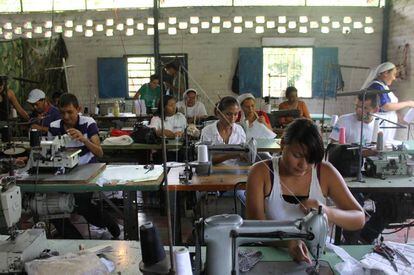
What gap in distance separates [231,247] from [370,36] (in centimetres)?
736

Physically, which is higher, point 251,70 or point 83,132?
point 251,70

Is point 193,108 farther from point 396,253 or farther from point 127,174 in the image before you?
point 396,253

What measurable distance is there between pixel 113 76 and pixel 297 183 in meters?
6.66

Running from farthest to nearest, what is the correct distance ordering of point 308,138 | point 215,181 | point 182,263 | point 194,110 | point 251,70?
1. point 251,70
2. point 194,110
3. point 215,181
4. point 308,138
5. point 182,263

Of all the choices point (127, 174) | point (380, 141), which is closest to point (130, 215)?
point (127, 174)

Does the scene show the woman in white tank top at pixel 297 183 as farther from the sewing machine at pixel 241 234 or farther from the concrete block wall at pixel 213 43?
the concrete block wall at pixel 213 43

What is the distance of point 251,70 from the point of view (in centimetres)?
763

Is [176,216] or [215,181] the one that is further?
[176,216]

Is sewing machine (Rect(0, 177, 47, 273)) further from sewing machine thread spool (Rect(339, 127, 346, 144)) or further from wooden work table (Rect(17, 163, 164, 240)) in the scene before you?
sewing machine thread spool (Rect(339, 127, 346, 144))

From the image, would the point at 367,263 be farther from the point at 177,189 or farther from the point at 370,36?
the point at 370,36

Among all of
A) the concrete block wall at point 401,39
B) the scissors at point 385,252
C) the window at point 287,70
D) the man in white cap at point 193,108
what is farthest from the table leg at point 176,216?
the window at point 287,70

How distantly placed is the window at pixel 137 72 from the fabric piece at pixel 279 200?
6.44m

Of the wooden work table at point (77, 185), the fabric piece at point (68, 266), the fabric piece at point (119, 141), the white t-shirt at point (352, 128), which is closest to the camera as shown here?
the fabric piece at point (68, 266)

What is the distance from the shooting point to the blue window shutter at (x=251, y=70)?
7598 millimetres
